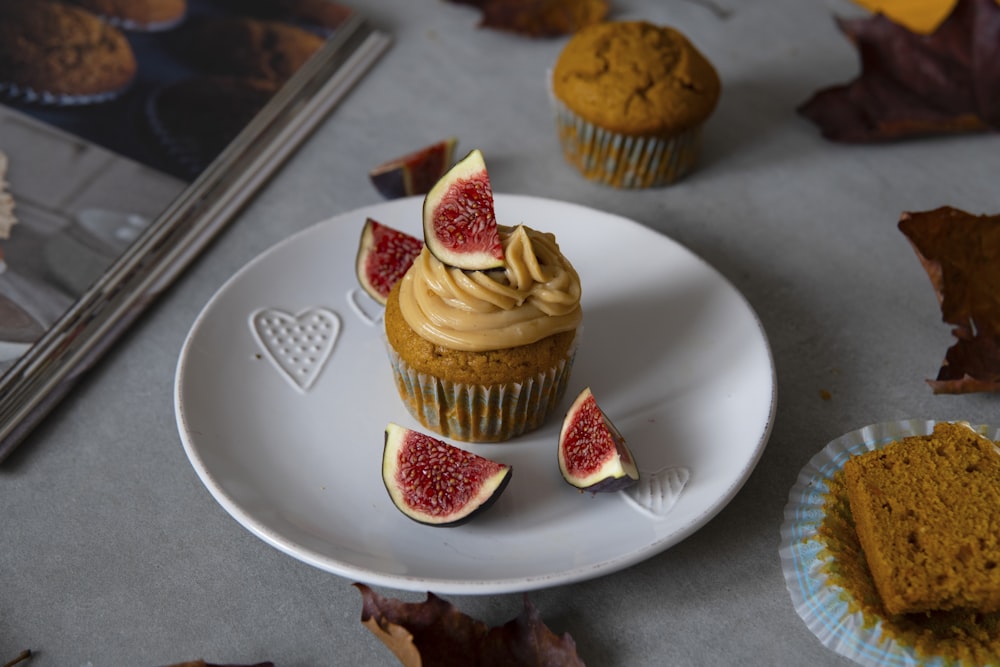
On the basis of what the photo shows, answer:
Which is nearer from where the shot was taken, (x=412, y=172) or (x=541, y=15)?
(x=412, y=172)

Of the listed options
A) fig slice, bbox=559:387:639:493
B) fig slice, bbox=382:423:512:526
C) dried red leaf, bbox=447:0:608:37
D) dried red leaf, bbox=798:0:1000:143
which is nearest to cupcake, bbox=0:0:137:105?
dried red leaf, bbox=447:0:608:37

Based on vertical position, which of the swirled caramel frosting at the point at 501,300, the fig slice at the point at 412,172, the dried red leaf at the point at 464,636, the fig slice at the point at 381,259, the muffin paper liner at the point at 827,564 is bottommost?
the muffin paper liner at the point at 827,564

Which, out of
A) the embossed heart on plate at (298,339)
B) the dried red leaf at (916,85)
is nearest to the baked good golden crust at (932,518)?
the embossed heart on plate at (298,339)

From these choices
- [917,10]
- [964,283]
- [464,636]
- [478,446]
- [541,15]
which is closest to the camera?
[464,636]

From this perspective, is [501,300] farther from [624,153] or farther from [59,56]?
[59,56]

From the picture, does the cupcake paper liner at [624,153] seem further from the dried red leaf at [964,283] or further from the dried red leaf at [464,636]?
the dried red leaf at [464,636]

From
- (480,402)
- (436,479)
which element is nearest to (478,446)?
(480,402)
